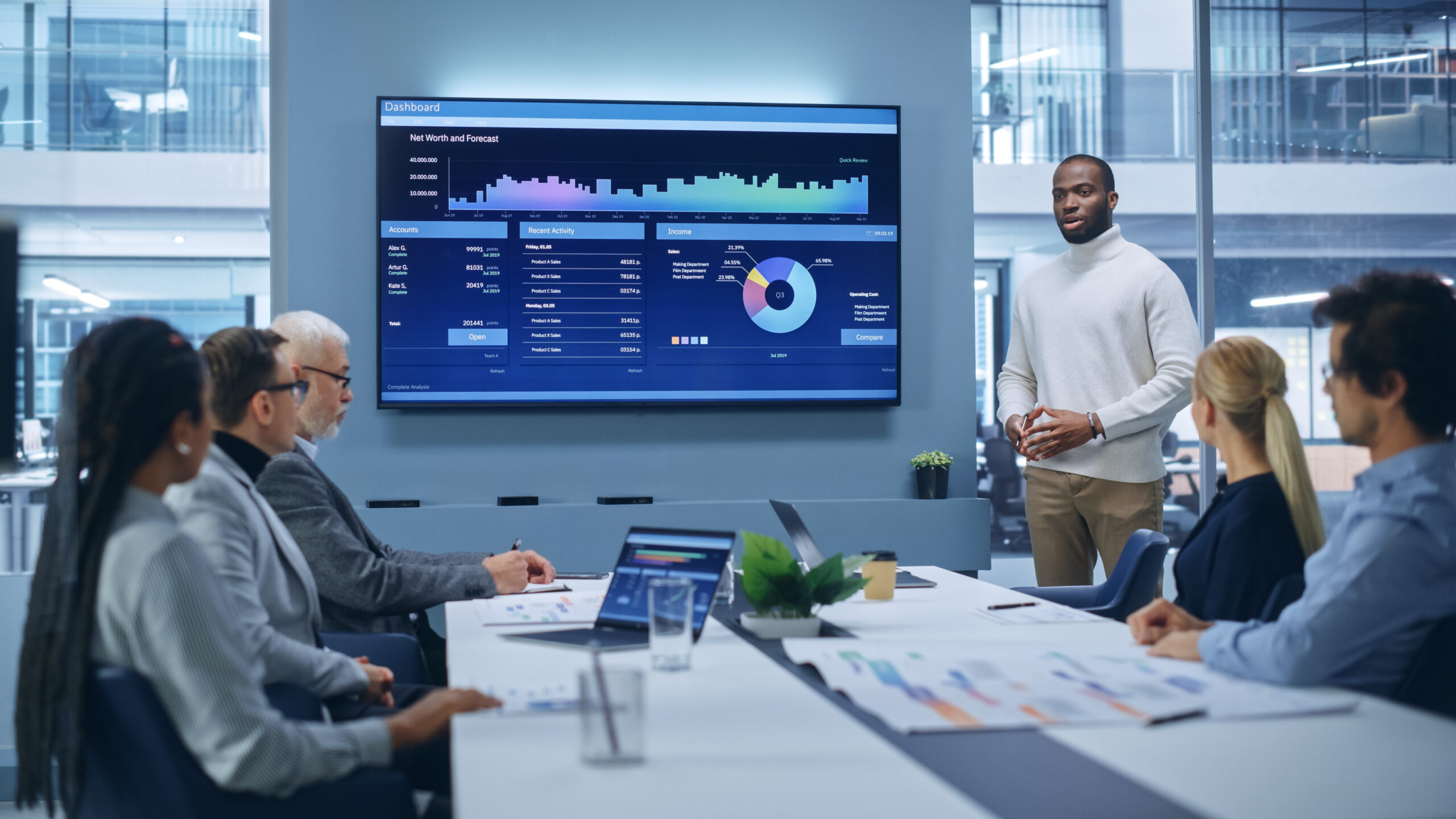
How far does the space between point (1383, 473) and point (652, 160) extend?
10.0 feet

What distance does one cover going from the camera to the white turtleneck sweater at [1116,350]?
12.4 feet

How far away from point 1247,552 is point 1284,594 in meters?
0.11

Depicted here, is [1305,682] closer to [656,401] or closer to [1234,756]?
[1234,756]

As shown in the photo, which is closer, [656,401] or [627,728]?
[627,728]

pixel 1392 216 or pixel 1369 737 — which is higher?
pixel 1392 216

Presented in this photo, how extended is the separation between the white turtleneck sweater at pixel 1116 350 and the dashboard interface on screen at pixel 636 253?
0.63 meters

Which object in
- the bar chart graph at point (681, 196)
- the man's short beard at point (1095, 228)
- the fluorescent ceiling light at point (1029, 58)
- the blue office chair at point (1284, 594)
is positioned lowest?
the blue office chair at point (1284, 594)

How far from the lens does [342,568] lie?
2539mm

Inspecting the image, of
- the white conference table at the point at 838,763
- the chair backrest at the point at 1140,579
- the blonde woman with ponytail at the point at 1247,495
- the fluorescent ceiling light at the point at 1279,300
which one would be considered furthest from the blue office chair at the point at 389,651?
the fluorescent ceiling light at the point at 1279,300

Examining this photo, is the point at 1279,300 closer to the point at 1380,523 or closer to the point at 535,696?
the point at 1380,523

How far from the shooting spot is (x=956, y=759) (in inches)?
56.2

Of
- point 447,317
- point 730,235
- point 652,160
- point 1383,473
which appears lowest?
point 1383,473

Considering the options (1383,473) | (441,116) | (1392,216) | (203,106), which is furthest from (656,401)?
(1392,216)

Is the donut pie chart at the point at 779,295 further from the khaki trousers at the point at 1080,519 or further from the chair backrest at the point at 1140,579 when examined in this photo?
the chair backrest at the point at 1140,579
